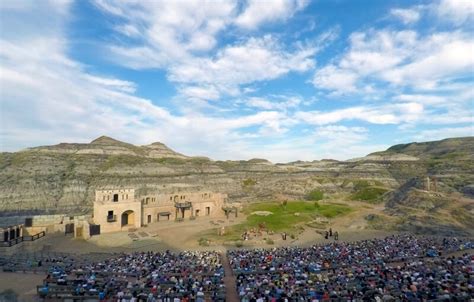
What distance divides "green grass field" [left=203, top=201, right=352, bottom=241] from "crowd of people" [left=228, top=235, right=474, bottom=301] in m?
15.0

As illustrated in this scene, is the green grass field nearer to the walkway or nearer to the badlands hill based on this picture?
the badlands hill

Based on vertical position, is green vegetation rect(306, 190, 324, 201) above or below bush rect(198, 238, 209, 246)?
above

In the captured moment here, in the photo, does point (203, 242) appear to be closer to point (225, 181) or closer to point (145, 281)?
point (145, 281)

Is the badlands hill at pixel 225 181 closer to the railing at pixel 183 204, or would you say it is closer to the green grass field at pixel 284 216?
the green grass field at pixel 284 216

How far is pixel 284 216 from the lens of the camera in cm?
5709

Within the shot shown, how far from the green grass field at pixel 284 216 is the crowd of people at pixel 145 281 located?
637 inches

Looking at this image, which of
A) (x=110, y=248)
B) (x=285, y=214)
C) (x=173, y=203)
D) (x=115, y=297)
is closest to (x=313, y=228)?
(x=285, y=214)

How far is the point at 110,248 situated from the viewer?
1533 inches

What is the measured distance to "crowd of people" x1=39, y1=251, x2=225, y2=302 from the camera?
2014 centimetres

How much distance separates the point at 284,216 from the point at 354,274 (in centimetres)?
3328

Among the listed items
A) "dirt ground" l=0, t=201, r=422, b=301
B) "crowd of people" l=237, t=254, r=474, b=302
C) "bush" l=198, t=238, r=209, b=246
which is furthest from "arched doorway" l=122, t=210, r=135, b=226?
"crowd of people" l=237, t=254, r=474, b=302

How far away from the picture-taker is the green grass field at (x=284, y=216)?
48781mm

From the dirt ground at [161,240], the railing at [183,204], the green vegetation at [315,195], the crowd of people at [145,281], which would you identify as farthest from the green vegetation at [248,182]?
the crowd of people at [145,281]

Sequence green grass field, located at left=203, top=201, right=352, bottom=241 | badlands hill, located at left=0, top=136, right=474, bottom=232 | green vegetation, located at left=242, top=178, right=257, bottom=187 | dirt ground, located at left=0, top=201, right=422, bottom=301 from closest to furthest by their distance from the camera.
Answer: dirt ground, located at left=0, top=201, right=422, bottom=301, green grass field, located at left=203, top=201, right=352, bottom=241, badlands hill, located at left=0, top=136, right=474, bottom=232, green vegetation, located at left=242, top=178, right=257, bottom=187
